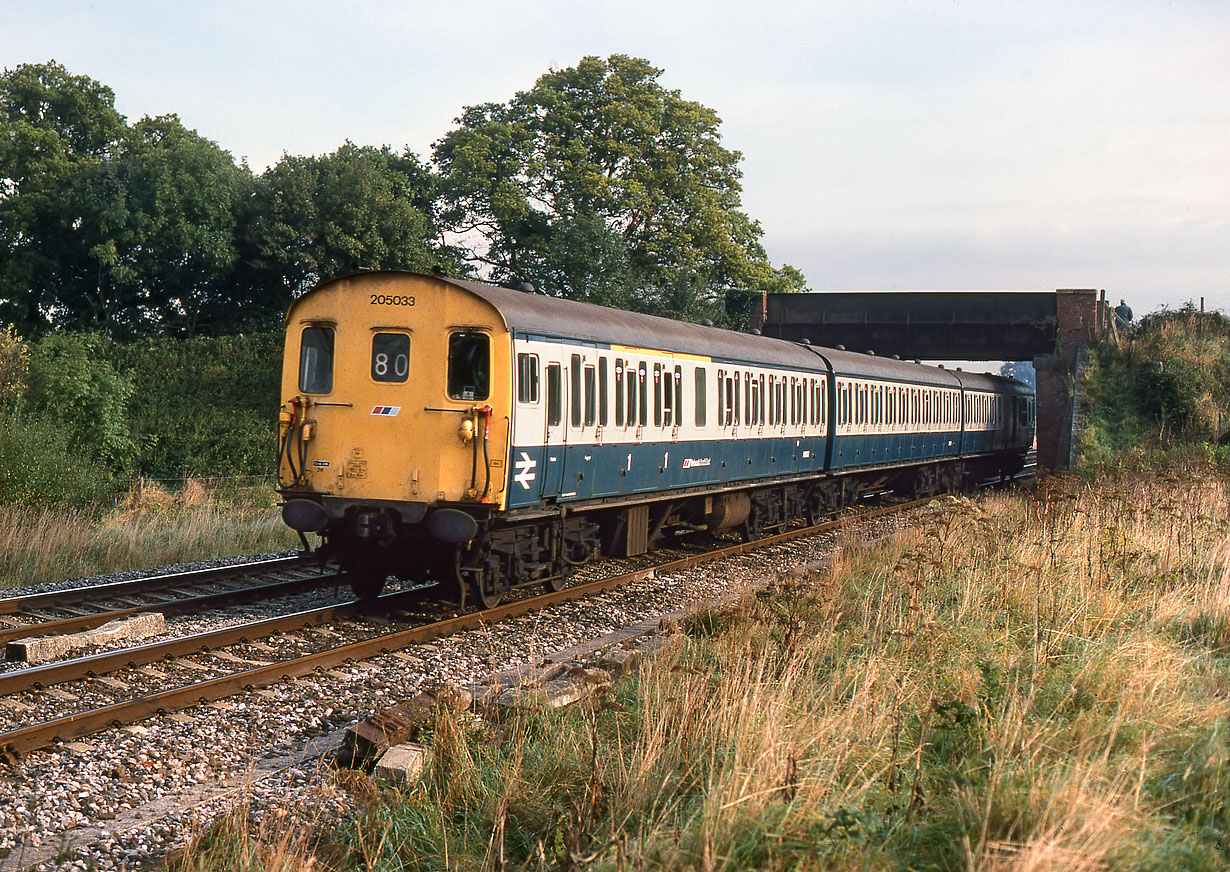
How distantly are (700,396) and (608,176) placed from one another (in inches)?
1034

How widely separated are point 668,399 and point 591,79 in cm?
2992

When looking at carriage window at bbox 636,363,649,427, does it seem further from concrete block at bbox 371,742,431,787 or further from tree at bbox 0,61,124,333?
tree at bbox 0,61,124,333

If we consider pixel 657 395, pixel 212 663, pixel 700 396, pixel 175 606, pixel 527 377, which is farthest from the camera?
pixel 700 396

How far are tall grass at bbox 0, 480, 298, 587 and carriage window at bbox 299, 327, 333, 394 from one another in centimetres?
458

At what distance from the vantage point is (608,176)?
40.1 m

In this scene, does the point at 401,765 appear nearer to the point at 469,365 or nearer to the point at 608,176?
the point at 469,365

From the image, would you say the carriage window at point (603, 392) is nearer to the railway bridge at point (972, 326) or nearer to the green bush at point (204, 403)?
the green bush at point (204, 403)

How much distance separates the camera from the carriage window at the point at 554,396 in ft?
37.3

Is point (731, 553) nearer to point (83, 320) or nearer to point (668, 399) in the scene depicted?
point (668, 399)

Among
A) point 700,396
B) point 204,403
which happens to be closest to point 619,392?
point 700,396

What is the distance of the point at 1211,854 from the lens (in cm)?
431

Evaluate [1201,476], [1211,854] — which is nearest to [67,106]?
[1201,476]

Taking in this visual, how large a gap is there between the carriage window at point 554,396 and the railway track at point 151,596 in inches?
110

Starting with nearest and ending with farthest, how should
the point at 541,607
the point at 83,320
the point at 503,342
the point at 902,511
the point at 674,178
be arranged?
the point at 503,342 → the point at 541,607 → the point at 902,511 → the point at 83,320 → the point at 674,178
